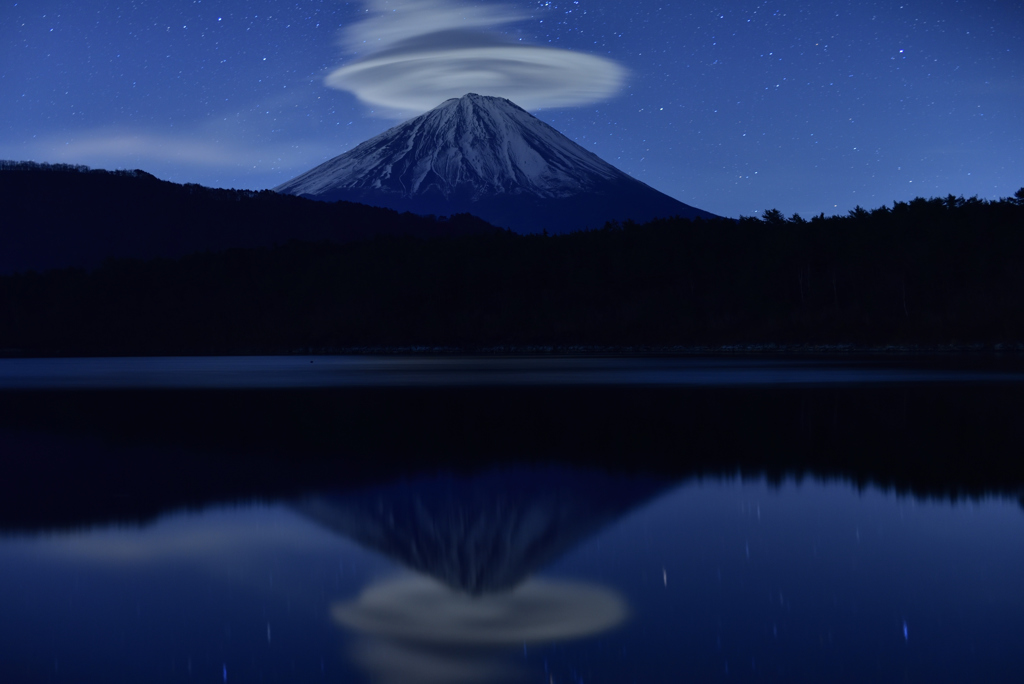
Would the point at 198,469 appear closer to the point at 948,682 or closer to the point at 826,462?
the point at 826,462

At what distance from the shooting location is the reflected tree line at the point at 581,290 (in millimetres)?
92562

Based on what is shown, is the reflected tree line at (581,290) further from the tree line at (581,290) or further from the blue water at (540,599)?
the blue water at (540,599)

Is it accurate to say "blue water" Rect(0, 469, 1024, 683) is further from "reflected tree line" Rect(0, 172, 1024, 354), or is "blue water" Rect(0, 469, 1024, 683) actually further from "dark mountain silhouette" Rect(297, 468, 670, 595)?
"reflected tree line" Rect(0, 172, 1024, 354)

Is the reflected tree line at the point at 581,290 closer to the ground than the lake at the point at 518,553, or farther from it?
farther from it

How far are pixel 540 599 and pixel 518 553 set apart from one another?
5.50 feet

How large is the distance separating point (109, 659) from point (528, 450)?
36.3 ft

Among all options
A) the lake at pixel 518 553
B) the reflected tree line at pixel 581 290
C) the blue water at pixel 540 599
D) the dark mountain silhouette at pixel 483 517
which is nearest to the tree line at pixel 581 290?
A: the reflected tree line at pixel 581 290

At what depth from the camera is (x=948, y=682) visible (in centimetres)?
554

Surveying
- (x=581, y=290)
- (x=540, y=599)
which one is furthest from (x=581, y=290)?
(x=540, y=599)

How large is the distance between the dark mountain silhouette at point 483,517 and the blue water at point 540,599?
0.06 meters

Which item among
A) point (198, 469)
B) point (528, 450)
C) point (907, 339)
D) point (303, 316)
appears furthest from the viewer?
point (303, 316)

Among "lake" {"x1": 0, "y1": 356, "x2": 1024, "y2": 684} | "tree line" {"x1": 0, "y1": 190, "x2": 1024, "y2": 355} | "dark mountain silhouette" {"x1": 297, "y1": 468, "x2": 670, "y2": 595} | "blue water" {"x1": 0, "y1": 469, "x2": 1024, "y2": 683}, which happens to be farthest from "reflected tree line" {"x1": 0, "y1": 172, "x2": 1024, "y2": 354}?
"blue water" {"x1": 0, "y1": 469, "x2": 1024, "y2": 683}

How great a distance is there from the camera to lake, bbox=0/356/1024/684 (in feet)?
20.0

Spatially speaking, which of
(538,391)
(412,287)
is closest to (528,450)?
(538,391)
